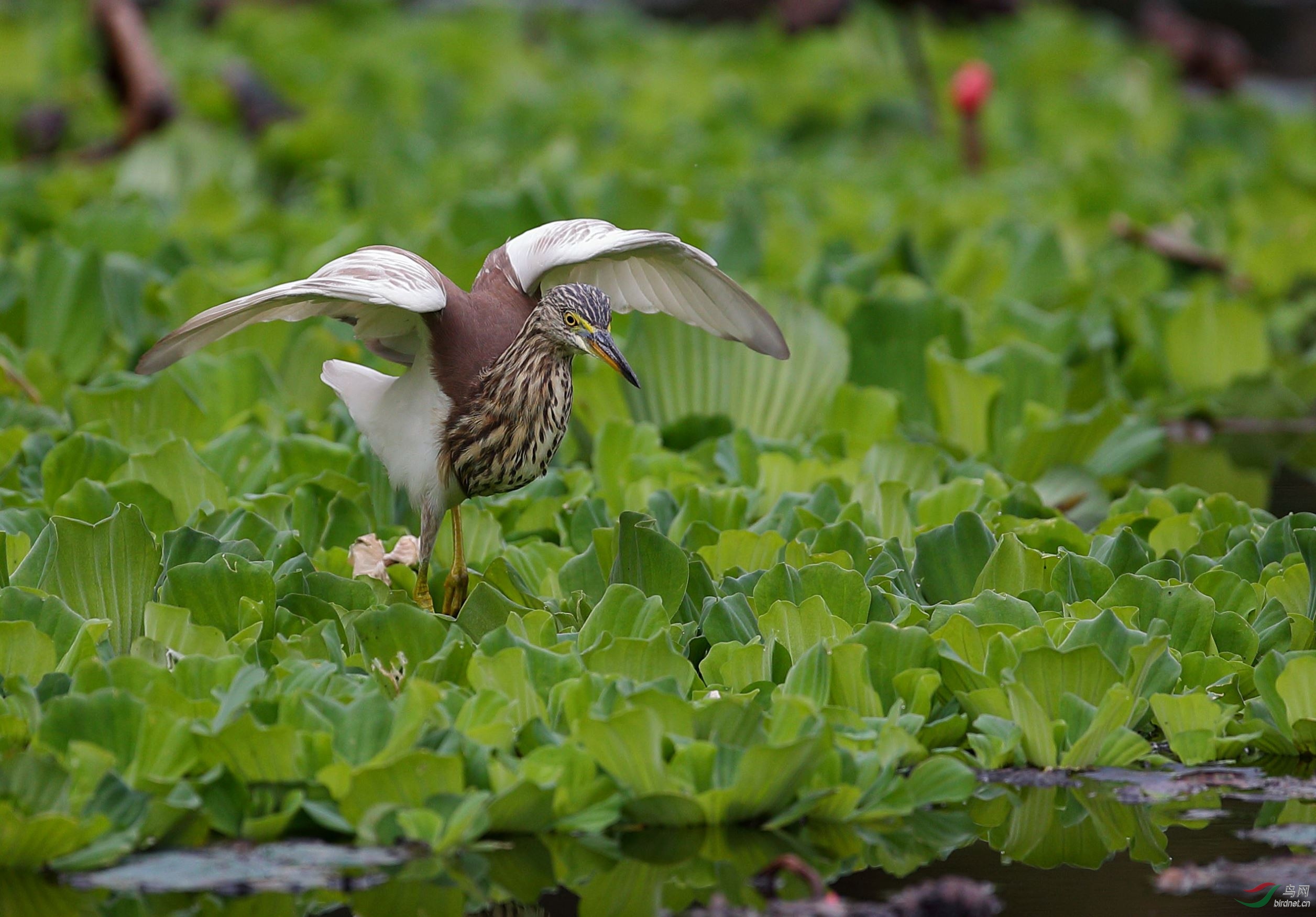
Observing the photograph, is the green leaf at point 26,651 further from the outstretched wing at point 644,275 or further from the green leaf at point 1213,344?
the green leaf at point 1213,344

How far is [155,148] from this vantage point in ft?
28.4

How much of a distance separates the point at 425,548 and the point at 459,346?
1.53 feet

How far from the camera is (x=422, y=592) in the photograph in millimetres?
3959

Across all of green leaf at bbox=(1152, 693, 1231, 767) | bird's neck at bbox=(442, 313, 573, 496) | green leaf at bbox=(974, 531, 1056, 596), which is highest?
bird's neck at bbox=(442, 313, 573, 496)

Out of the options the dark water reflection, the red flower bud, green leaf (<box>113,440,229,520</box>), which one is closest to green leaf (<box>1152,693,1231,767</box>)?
the dark water reflection

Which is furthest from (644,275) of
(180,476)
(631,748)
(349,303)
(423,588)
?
(631,748)

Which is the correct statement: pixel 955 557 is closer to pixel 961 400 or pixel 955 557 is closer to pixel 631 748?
pixel 631 748

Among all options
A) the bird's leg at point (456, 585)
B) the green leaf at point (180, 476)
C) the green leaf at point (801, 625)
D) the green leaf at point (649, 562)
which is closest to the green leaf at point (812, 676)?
the green leaf at point (801, 625)

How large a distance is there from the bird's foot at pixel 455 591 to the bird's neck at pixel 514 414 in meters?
0.24

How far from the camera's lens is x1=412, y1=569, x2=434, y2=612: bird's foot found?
13.0 feet

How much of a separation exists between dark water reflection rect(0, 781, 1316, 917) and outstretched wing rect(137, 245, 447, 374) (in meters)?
1.19

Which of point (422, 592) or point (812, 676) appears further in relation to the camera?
point (422, 592)

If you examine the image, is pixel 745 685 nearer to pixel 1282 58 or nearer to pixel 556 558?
pixel 556 558

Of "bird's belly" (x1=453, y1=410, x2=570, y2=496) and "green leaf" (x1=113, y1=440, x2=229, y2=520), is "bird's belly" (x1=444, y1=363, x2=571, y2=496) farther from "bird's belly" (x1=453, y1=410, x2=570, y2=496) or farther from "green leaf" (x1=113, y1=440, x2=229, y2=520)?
"green leaf" (x1=113, y1=440, x2=229, y2=520)
